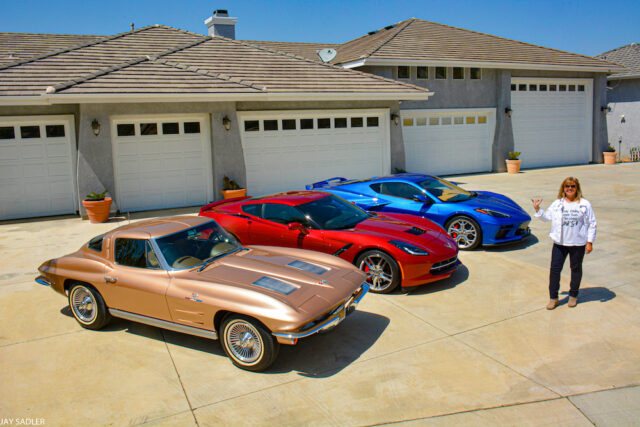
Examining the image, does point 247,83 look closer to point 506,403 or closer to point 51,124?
point 51,124

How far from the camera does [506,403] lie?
14.1 feet

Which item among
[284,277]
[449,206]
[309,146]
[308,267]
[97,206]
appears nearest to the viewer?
[284,277]

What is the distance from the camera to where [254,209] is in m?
8.05

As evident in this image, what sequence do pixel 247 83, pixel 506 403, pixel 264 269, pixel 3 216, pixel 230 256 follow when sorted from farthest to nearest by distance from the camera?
pixel 247 83
pixel 3 216
pixel 230 256
pixel 264 269
pixel 506 403

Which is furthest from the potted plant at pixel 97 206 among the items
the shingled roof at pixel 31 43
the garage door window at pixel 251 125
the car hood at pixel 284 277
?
the car hood at pixel 284 277

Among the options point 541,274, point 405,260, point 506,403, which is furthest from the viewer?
point 541,274

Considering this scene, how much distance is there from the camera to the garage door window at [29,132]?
41.8 ft

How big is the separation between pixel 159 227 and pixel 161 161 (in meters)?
8.23

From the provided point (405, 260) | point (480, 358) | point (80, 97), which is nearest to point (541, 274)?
point (405, 260)

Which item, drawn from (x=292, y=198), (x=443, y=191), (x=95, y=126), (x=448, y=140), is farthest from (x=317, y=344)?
(x=448, y=140)

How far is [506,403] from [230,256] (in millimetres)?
3153

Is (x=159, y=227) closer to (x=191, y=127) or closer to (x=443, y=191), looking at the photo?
(x=443, y=191)

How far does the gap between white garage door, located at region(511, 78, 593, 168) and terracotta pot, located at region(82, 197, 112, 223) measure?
15765 millimetres

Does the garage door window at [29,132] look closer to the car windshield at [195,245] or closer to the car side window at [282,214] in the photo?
the car side window at [282,214]
